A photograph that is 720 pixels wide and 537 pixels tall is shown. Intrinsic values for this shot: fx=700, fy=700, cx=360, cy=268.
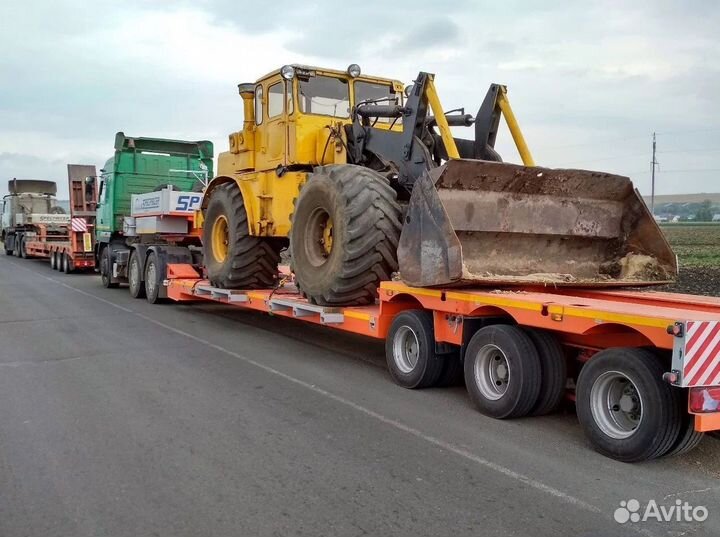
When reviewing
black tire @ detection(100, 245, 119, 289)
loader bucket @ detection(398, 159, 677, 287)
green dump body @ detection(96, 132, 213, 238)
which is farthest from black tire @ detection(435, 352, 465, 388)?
black tire @ detection(100, 245, 119, 289)

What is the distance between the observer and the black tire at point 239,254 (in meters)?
10.5

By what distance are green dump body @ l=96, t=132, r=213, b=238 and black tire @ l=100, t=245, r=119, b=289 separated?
363mm

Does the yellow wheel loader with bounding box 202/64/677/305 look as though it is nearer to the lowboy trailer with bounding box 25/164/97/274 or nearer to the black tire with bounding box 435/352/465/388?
the black tire with bounding box 435/352/465/388

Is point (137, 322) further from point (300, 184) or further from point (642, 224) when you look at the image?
point (642, 224)

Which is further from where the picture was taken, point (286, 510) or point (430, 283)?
point (430, 283)

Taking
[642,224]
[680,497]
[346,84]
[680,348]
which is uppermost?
[346,84]

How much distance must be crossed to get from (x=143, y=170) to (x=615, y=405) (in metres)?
14.9

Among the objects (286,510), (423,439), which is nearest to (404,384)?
(423,439)

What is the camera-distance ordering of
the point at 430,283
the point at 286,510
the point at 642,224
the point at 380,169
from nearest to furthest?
the point at 286,510 < the point at 430,283 < the point at 642,224 < the point at 380,169

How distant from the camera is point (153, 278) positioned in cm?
1430

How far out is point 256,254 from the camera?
1062cm

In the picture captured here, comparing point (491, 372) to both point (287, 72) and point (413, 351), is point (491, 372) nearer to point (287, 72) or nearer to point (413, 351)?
point (413, 351)

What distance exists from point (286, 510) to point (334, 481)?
0.53m

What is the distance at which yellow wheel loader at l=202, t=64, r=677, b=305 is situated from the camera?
6.95 m
